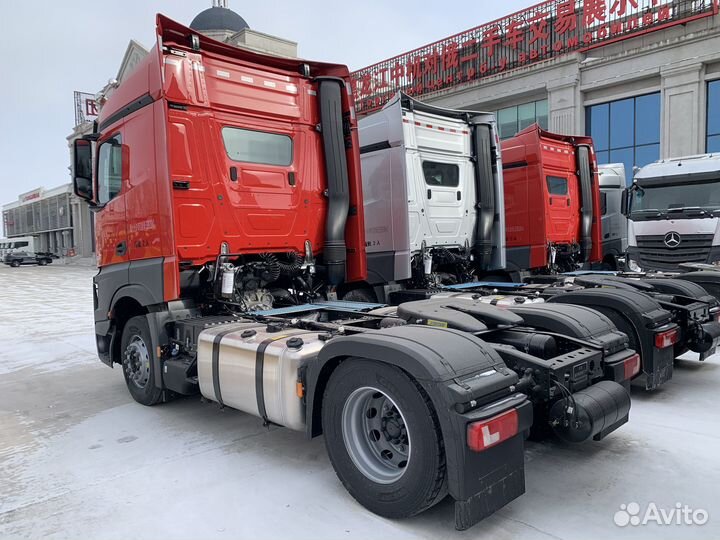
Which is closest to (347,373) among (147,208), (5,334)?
(147,208)

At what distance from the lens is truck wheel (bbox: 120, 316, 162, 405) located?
16.5 feet

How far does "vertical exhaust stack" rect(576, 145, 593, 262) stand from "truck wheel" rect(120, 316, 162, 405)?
8164mm

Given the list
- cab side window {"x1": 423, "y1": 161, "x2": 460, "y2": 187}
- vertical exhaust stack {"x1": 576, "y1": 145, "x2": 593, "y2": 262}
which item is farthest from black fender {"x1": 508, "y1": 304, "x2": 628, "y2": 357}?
vertical exhaust stack {"x1": 576, "y1": 145, "x2": 593, "y2": 262}

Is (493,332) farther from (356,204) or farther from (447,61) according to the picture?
(447,61)

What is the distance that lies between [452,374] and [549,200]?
749cm

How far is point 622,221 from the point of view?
524 inches

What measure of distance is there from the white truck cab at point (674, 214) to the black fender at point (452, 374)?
29.3 feet

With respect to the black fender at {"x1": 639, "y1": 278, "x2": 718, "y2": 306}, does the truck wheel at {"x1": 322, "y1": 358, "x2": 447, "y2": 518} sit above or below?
below

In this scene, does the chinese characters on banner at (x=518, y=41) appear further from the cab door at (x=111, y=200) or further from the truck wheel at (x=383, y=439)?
the truck wheel at (x=383, y=439)

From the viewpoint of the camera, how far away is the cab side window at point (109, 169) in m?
5.40

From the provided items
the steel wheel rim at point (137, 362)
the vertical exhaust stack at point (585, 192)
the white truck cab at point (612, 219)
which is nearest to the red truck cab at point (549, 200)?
the vertical exhaust stack at point (585, 192)

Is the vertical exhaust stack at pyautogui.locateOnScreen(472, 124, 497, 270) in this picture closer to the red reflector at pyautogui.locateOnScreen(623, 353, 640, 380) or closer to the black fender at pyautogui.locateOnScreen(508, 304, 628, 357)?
the black fender at pyautogui.locateOnScreen(508, 304, 628, 357)

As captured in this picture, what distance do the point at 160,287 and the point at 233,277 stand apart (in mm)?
627

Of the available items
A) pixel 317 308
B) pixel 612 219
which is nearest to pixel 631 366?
pixel 317 308
